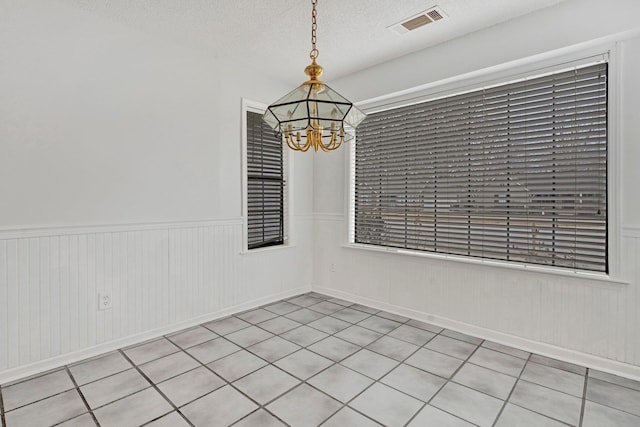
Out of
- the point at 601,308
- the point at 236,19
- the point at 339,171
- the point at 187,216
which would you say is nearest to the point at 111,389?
the point at 187,216

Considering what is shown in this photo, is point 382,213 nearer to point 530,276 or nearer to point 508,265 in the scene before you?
point 508,265

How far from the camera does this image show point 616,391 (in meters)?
2.18

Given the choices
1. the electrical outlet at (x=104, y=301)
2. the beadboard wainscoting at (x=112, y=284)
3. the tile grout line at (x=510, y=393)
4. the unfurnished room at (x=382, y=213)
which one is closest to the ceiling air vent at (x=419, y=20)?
the unfurnished room at (x=382, y=213)

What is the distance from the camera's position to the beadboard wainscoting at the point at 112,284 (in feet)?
7.63

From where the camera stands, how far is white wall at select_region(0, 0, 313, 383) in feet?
7.58

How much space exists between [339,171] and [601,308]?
8.85 ft

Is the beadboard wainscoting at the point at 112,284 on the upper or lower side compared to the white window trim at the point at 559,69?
lower

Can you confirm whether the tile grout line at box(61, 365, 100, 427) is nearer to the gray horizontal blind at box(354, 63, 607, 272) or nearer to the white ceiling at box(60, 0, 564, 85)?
the white ceiling at box(60, 0, 564, 85)

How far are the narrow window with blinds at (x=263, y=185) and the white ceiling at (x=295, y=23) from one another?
2.54 feet

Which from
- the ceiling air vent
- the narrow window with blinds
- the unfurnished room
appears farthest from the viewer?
the narrow window with blinds

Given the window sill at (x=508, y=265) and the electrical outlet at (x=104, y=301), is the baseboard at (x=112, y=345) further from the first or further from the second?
the window sill at (x=508, y=265)

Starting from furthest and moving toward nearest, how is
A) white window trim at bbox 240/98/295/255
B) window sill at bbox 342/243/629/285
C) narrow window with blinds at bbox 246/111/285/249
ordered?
narrow window with blinds at bbox 246/111/285/249 < white window trim at bbox 240/98/295/255 < window sill at bbox 342/243/629/285

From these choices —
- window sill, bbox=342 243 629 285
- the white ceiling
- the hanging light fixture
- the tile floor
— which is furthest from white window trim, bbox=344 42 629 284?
the hanging light fixture

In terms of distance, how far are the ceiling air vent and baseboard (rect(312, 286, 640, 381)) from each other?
254 centimetres
